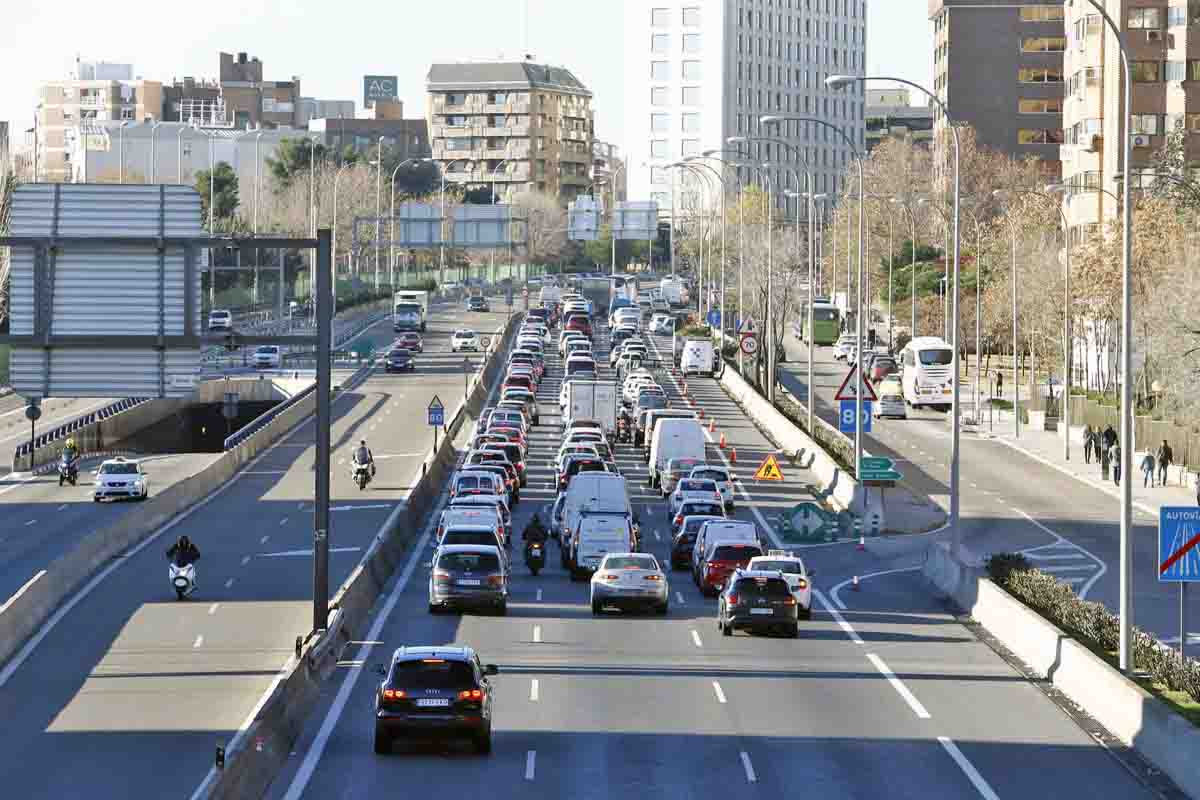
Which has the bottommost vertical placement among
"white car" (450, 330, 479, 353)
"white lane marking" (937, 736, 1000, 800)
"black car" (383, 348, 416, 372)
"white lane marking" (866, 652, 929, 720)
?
"white lane marking" (866, 652, 929, 720)

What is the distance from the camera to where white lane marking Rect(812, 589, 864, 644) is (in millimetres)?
36312

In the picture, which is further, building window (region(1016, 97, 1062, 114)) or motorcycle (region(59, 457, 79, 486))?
building window (region(1016, 97, 1062, 114))

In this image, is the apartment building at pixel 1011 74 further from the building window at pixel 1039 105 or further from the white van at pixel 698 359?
the white van at pixel 698 359

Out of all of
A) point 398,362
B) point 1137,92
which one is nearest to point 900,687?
point 398,362

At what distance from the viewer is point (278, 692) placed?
25.4 meters

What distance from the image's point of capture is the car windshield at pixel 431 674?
2412 cm

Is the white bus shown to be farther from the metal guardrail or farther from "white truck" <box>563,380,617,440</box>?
the metal guardrail

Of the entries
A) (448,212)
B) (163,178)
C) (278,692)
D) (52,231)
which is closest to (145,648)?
(52,231)

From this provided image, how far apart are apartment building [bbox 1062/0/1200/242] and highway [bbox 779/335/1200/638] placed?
21.5 metres

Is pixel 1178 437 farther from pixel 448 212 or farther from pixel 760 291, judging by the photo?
pixel 448 212

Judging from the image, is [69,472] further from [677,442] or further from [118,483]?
[677,442]

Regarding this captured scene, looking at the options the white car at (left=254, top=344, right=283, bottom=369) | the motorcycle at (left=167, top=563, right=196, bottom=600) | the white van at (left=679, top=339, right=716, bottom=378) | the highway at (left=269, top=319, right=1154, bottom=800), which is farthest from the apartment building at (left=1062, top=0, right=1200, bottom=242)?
the highway at (left=269, top=319, right=1154, bottom=800)

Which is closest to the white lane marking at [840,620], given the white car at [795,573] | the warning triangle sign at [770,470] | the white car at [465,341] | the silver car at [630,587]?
the white car at [795,573]

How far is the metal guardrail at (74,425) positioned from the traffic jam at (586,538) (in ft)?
49.6
